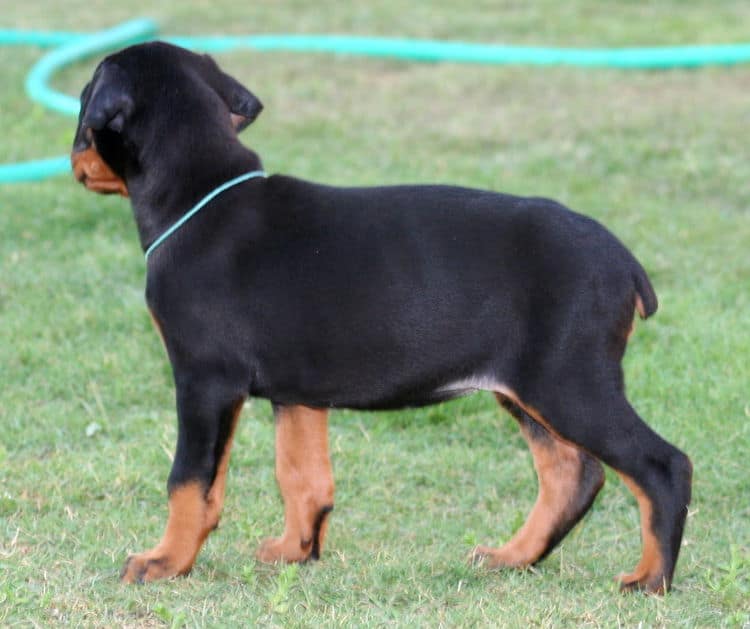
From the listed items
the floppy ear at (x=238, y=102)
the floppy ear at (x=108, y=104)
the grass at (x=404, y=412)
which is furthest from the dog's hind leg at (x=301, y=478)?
the floppy ear at (x=108, y=104)

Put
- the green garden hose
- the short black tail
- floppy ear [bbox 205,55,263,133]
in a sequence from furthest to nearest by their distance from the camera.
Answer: the green garden hose, floppy ear [bbox 205,55,263,133], the short black tail

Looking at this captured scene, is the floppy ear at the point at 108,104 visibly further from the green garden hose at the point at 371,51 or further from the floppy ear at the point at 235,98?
the green garden hose at the point at 371,51

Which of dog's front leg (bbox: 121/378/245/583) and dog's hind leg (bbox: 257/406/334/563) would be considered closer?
dog's front leg (bbox: 121/378/245/583)

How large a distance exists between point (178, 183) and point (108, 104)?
0.35 metres

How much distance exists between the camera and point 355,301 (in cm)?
458

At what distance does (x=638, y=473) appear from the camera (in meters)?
4.42

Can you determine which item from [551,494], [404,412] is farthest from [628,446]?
[404,412]

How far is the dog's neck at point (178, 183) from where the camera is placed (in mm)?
4758

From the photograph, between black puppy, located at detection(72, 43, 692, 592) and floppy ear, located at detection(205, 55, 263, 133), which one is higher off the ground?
floppy ear, located at detection(205, 55, 263, 133)

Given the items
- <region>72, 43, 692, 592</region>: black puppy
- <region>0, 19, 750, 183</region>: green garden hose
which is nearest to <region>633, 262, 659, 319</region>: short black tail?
<region>72, 43, 692, 592</region>: black puppy

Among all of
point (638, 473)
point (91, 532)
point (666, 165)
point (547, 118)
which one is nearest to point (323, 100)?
point (547, 118)

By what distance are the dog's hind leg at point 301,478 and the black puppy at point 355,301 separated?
0.12 m

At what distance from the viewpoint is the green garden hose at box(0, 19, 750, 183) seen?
1238 cm

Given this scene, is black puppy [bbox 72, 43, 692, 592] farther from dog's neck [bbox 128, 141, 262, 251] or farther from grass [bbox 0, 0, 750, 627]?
grass [bbox 0, 0, 750, 627]
